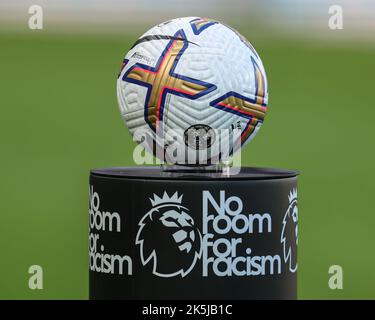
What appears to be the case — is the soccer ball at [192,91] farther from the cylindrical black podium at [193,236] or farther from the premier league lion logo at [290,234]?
the premier league lion logo at [290,234]

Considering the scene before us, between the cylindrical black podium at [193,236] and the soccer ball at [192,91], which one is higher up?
the soccer ball at [192,91]

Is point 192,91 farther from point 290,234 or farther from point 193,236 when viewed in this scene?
point 290,234

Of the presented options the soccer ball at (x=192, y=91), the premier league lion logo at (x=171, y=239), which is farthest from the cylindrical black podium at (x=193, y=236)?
the soccer ball at (x=192, y=91)

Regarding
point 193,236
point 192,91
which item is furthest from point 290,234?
point 192,91

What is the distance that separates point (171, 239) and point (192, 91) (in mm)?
750

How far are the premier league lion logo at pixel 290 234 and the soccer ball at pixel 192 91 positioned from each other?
41cm

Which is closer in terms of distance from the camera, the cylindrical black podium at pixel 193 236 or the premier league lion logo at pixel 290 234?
the cylindrical black podium at pixel 193 236

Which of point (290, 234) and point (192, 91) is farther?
point (290, 234)

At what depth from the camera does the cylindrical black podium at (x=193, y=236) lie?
4020 millimetres

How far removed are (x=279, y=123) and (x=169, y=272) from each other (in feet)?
18.7

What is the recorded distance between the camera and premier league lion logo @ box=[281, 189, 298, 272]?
14.0ft

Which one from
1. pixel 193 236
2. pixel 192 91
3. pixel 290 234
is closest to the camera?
pixel 193 236

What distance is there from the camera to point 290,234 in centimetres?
432
